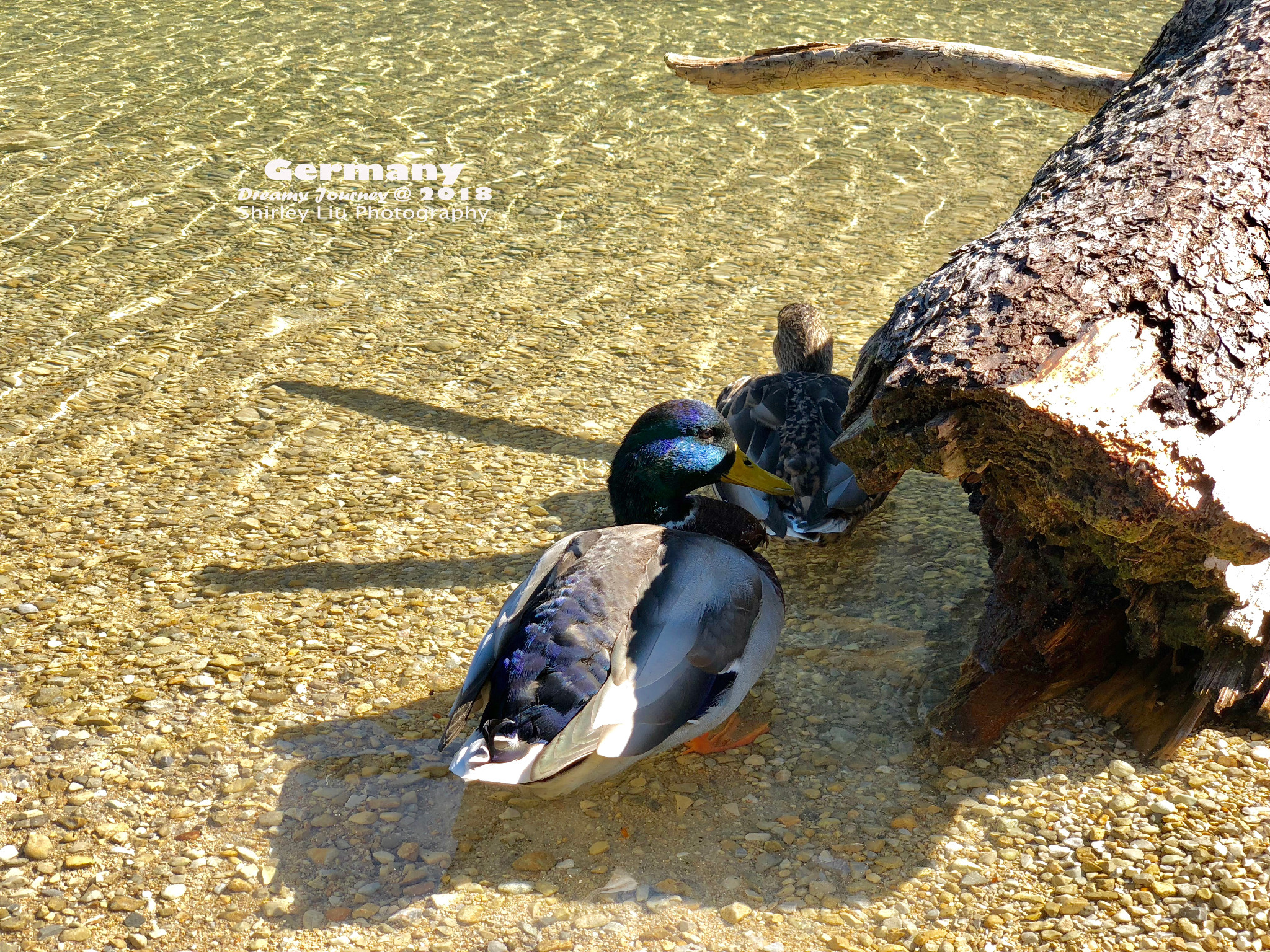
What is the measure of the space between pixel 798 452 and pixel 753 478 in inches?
15.1

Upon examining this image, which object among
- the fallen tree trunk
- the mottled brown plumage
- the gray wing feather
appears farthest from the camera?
the mottled brown plumage

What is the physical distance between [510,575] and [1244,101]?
2482mm

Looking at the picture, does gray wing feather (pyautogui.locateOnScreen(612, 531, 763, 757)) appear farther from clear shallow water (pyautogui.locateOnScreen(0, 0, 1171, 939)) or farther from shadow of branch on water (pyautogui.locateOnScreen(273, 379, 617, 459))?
shadow of branch on water (pyautogui.locateOnScreen(273, 379, 617, 459))

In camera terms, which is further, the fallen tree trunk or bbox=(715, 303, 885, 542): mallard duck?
bbox=(715, 303, 885, 542): mallard duck

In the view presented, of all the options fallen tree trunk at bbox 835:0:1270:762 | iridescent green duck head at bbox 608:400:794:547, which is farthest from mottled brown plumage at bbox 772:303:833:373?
fallen tree trunk at bbox 835:0:1270:762

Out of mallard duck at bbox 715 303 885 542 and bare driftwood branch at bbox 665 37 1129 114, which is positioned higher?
bare driftwood branch at bbox 665 37 1129 114

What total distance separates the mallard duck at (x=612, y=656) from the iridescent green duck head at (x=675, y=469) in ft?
0.82

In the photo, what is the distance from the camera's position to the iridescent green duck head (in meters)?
3.43

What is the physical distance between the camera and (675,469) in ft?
11.3

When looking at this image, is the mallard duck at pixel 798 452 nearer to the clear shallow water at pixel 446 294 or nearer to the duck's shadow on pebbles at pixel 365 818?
the clear shallow water at pixel 446 294

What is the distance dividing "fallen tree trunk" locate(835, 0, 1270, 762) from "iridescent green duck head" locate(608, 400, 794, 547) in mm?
748

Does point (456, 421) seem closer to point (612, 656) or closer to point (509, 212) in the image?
point (612, 656)

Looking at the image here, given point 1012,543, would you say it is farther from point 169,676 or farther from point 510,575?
point 169,676

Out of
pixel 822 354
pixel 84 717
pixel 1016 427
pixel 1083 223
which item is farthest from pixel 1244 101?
pixel 84 717
